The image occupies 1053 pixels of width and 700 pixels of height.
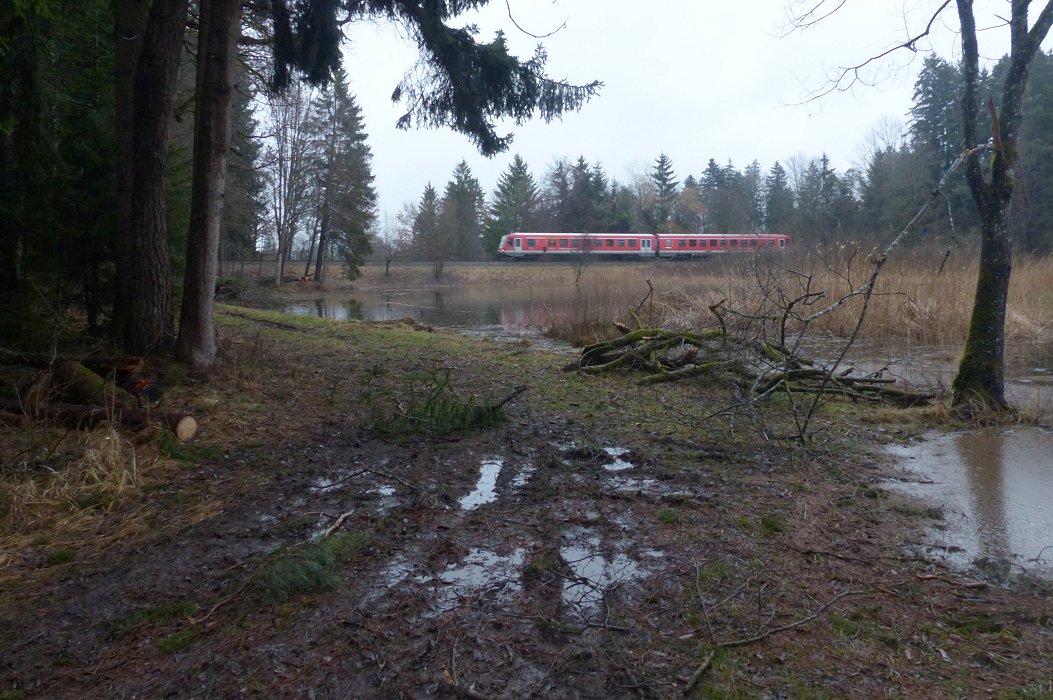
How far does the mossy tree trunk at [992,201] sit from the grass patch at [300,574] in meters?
6.31

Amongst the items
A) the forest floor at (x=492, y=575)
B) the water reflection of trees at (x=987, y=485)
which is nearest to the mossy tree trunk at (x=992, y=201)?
the water reflection of trees at (x=987, y=485)

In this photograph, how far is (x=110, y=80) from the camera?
9438mm

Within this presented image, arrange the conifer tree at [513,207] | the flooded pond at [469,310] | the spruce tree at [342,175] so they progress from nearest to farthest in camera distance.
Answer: the flooded pond at [469,310] < the spruce tree at [342,175] < the conifer tree at [513,207]

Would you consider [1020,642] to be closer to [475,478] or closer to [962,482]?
[962,482]

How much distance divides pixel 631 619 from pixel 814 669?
2.49ft

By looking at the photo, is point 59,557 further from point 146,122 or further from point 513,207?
point 513,207

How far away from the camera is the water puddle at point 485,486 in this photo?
192 inches

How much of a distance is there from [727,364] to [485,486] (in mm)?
4590

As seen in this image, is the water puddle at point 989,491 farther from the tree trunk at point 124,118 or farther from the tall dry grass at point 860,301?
the tree trunk at point 124,118

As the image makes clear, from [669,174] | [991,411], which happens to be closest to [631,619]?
[991,411]

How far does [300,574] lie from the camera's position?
11.6ft

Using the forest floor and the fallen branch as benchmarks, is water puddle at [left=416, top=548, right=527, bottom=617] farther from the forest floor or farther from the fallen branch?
the fallen branch

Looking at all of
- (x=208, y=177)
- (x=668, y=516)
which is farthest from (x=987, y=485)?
(x=208, y=177)

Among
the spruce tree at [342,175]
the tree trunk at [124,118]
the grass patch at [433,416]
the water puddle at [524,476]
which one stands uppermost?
the spruce tree at [342,175]
